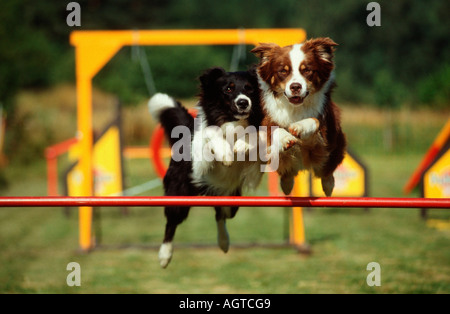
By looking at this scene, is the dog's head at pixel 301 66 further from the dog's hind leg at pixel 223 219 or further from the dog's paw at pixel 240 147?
the dog's hind leg at pixel 223 219

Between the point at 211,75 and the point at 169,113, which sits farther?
the point at 169,113

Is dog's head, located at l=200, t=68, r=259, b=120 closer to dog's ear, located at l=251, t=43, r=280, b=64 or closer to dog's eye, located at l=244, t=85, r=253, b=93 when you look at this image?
dog's eye, located at l=244, t=85, r=253, b=93

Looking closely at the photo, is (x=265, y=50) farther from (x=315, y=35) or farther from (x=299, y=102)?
(x=315, y=35)

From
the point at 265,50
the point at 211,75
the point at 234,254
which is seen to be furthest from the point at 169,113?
the point at 234,254

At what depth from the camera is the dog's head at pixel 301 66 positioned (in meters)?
3.19

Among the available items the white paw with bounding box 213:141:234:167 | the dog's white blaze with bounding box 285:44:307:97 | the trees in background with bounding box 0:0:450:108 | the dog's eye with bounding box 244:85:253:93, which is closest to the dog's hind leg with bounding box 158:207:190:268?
the white paw with bounding box 213:141:234:167

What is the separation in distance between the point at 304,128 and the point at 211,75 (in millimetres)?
821

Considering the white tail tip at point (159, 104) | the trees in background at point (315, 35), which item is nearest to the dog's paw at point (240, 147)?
the white tail tip at point (159, 104)

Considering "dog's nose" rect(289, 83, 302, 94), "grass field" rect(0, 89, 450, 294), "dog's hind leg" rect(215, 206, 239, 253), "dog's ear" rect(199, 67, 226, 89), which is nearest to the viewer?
"dog's nose" rect(289, 83, 302, 94)

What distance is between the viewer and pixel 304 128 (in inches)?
125

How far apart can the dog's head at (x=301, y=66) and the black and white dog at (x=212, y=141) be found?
261 millimetres

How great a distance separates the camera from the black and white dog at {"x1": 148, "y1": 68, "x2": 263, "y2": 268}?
3.51 m
